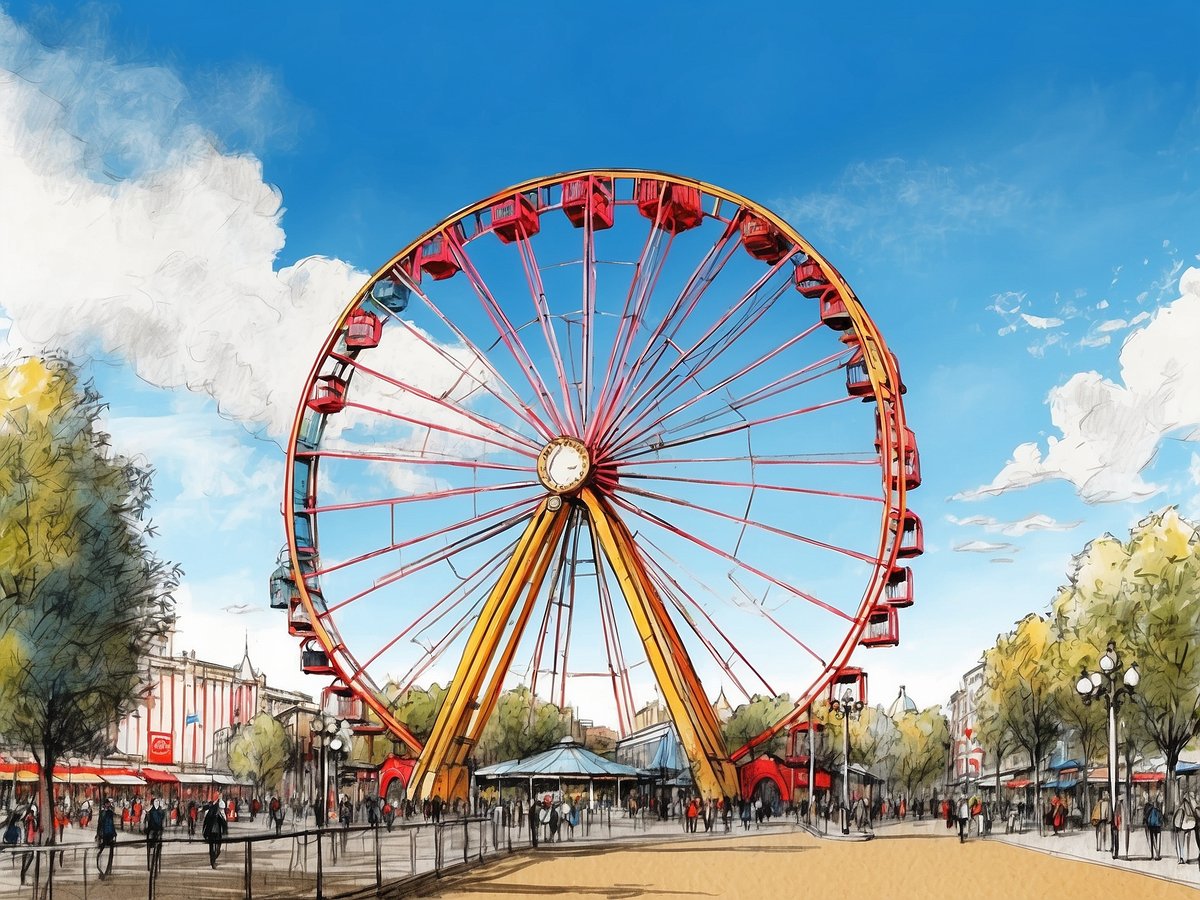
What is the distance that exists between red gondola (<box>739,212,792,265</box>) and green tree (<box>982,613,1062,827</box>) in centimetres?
3339

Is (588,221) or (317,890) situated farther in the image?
(588,221)

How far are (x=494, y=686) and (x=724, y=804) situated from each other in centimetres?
770

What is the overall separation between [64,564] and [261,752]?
244 feet

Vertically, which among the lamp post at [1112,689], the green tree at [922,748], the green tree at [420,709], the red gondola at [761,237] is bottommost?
the green tree at [922,748]

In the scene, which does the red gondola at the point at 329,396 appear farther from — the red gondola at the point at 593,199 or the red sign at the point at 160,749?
the red sign at the point at 160,749

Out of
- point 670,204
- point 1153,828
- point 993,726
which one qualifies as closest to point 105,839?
point 1153,828

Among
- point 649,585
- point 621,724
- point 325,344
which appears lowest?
point 621,724

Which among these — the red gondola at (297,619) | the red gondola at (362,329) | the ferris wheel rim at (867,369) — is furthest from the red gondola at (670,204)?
the red gondola at (297,619)

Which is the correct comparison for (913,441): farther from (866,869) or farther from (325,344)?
(325,344)

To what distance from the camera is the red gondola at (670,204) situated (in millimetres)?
43500

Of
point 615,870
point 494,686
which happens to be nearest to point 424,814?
point 494,686

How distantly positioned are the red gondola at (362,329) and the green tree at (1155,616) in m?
27.4

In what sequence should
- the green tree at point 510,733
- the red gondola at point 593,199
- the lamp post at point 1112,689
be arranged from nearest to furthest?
the lamp post at point 1112,689, the red gondola at point 593,199, the green tree at point 510,733

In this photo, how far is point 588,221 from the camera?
44.0 m
